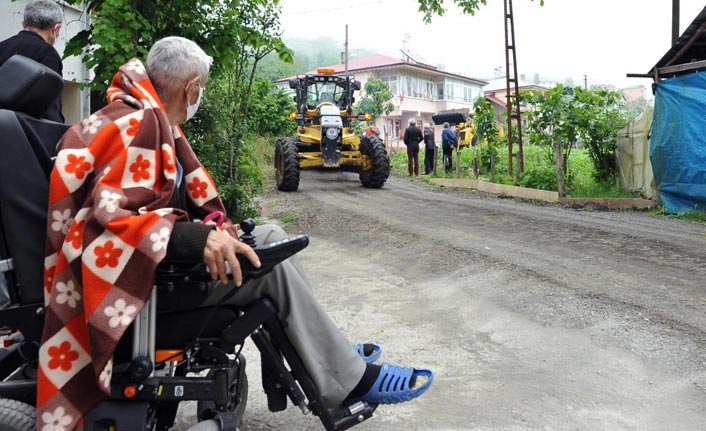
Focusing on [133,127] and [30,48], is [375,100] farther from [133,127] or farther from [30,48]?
[133,127]

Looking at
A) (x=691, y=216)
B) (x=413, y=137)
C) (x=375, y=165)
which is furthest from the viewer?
(x=413, y=137)

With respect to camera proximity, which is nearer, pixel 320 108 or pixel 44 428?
→ pixel 44 428

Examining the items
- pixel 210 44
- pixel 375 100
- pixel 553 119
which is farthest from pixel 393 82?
pixel 210 44

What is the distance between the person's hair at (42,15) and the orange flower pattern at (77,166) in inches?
105

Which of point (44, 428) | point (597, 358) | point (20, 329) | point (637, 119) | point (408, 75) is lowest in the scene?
point (597, 358)

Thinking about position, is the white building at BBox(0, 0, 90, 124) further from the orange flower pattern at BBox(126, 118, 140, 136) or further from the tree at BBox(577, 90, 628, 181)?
the tree at BBox(577, 90, 628, 181)

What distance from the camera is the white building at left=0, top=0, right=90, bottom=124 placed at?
383 inches

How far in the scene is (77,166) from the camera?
84.0 inches

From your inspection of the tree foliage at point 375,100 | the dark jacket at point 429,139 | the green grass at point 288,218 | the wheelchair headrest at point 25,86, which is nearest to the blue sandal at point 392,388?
the wheelchair headrest at point 25,86

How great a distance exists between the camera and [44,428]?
213cm

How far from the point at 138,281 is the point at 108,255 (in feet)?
0.40

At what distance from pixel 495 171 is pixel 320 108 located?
477cm

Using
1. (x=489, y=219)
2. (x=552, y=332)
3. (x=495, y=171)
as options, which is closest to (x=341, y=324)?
→ (x=552, y=332)

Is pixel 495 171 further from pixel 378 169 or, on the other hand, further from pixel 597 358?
pixel 597 358
